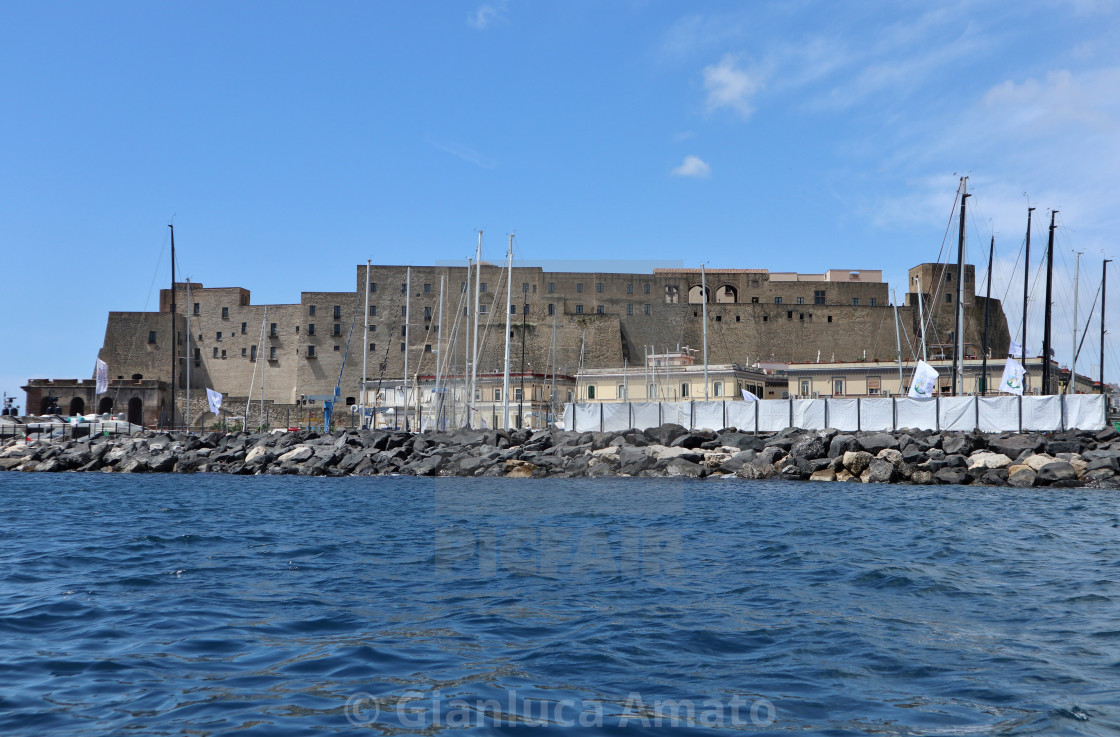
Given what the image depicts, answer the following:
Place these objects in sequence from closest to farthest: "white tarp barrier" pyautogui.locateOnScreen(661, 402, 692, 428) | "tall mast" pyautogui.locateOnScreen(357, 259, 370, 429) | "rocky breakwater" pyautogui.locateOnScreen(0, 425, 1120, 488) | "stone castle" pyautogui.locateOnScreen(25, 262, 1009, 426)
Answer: "rocky breakwater" pyautogui.locateOnScreen(0, 425, 1120, 488), "white tarp barrier" pyautogui.locateOnScreen(661, 402, 692, 428), "tall mast" pyautogui.locateOnScreen(357, 259, 370, 429), "stone castle" pyautogui.locateOnScreen(25, 262, 1009, 426)

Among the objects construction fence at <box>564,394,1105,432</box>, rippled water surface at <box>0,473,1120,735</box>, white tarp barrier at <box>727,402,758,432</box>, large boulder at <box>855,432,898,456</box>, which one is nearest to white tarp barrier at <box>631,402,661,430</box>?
construction fence at <box>564,394,1105,432</box>

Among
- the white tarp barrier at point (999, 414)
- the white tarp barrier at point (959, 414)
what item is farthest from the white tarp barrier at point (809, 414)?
the white tarp barrier at point (999, 414)

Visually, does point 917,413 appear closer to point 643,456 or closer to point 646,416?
point 643,456

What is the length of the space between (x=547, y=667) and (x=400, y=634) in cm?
153

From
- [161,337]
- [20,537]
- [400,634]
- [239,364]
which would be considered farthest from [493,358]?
[400,634]

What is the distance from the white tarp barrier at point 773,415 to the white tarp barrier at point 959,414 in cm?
498

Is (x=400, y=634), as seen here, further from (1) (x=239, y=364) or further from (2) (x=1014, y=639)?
(1) (x=239, y=364)

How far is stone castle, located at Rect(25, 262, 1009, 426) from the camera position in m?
72.8

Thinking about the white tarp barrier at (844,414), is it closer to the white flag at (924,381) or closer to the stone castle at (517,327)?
the white flag at (924,381)

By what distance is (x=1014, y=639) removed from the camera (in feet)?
24.3

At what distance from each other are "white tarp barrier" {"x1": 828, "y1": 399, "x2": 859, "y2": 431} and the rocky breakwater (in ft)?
2.33

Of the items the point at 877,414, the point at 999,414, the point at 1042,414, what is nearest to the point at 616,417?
the point at 877,414

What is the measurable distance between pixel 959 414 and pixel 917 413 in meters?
1.24

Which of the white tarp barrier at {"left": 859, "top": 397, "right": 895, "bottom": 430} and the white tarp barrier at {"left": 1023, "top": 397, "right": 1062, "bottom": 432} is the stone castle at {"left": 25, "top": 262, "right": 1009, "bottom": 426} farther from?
the white tarp barrier at {"left": 1023, "top": 397, "right": 1062, "bottom": 432}
